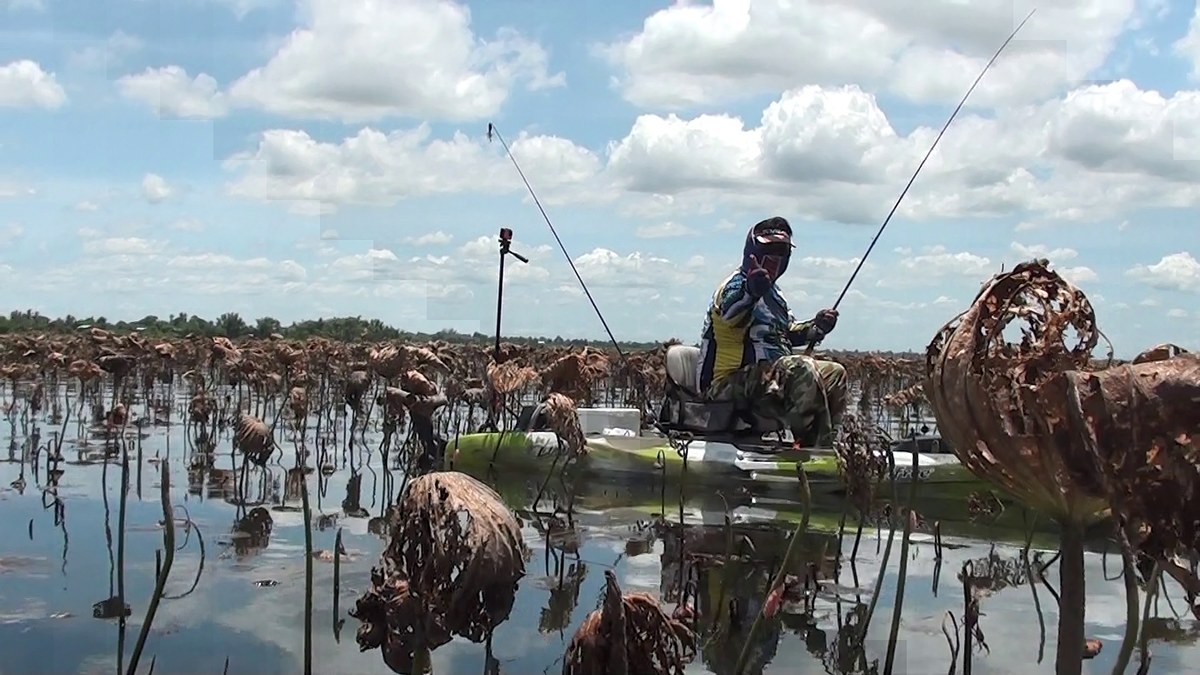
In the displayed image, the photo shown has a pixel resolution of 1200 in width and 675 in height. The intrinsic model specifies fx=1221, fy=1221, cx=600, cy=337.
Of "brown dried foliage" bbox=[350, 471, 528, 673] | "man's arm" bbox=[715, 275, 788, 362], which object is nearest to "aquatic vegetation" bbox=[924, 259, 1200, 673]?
"brown dried foliage" bbox=[350, 471, 528, 673]

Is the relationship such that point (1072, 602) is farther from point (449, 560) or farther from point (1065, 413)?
point (449, 560)

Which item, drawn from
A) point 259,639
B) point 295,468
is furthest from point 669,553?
point 295,468

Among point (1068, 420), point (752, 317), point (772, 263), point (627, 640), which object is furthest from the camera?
point (752, 317)

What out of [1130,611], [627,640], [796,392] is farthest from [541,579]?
[1130,611]

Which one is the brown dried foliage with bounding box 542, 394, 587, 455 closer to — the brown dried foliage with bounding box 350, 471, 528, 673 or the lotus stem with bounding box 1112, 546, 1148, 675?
the brown dried foliage with bounding box 350, 471, 528, 673

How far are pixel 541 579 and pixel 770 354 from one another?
169 inches

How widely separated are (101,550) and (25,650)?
2.62m

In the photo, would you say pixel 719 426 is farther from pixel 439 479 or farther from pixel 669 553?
pixel 439 479

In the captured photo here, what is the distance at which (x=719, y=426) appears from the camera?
41.1ft

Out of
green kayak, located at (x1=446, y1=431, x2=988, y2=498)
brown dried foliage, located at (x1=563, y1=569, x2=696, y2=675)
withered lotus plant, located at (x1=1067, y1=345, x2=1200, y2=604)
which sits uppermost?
withered lotus plant, located at (x1=1067, y1=345, x2=1200, y2=604)

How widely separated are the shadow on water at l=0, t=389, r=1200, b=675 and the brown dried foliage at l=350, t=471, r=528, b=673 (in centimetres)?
118

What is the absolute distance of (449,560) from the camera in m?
3.07

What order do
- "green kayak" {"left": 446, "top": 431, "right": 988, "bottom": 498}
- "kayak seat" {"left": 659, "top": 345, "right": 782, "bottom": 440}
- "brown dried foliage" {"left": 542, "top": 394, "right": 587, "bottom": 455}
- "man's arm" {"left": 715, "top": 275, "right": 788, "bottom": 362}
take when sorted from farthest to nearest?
"kayak seat" {"left": 659, "top": 345, "right": 782, "bottom": 440} → "man's arm" {"left": 715, "top": 275, "right": 788, "bottom": 362} → "green kayak" {"left": 446, "top": 431, "right": 988, "bottom": 498} → "brown dried foliage" {"left": 542, "top": 394, "right": 587, "bottom": 455}

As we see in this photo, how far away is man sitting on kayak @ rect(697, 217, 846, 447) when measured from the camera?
11.8 meters
